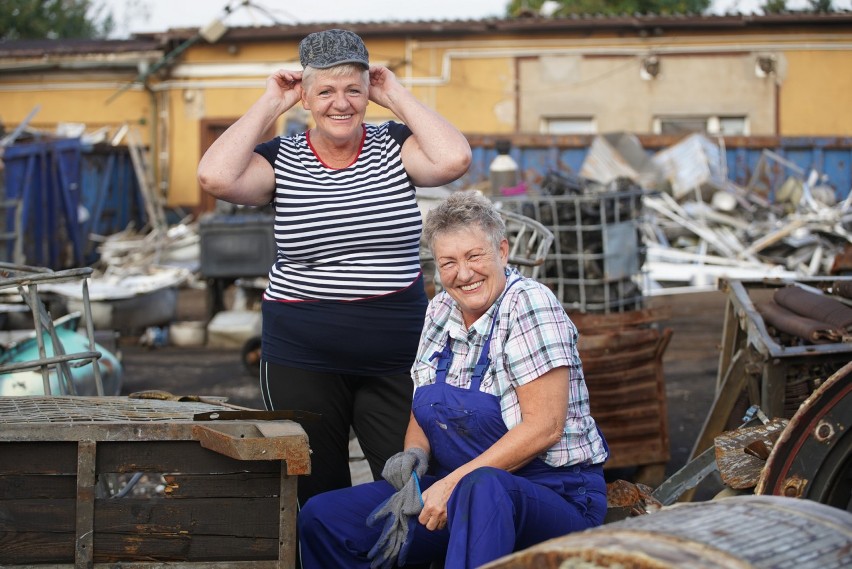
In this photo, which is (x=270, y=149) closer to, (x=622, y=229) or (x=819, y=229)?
(x=622, y=229)

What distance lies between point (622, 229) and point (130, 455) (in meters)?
5.24

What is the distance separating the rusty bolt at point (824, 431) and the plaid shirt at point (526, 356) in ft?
2.01

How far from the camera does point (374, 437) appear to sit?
3.64 metres

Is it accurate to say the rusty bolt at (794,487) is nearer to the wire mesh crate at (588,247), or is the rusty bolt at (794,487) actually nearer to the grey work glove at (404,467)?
the grey work glove at (404,467)

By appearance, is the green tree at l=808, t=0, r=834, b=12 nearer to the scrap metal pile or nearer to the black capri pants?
the scrap metal pile

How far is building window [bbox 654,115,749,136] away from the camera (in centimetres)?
1775

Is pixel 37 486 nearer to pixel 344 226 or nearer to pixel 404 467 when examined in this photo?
pixel 404 467

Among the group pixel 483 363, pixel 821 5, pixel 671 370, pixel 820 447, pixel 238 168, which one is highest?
pixel 821 5

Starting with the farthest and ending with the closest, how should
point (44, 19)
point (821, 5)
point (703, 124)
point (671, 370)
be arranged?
point (44, 19) < point (821, 5) < point (703, 124) < point (671, 370)

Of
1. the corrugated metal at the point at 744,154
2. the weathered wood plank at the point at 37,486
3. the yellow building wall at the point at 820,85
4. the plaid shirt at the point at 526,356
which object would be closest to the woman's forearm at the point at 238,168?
the plaid shirt at the point at 526,356

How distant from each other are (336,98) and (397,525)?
1360 millimetres

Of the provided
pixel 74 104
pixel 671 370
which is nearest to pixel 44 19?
pixel 74 104

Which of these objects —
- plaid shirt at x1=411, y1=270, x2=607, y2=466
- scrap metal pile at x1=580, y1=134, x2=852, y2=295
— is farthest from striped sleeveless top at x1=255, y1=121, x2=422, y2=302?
scrap metal pile at x1=580, y1=134, x2=852, y2=295

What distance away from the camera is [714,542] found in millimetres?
1842
